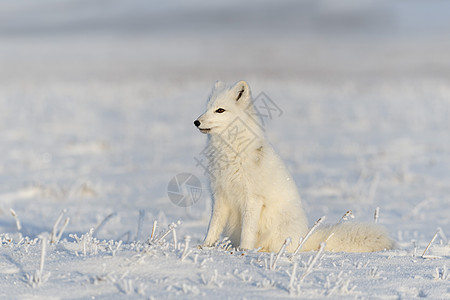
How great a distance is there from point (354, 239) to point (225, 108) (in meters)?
1.38

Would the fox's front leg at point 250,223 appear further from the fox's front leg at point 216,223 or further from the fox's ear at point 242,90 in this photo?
the fox's ear at point 242,90

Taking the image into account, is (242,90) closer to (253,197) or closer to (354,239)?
(253,197)

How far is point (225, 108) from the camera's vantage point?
4.22 meters

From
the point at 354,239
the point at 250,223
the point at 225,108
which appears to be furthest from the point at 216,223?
the point at 354,239

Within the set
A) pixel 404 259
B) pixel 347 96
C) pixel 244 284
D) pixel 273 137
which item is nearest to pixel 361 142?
pixel 273 137

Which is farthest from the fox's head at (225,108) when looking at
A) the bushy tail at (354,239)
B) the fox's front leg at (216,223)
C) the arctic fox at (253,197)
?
the bushy tail at (354,239)

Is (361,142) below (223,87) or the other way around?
below

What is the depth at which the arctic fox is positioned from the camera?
3879 mm

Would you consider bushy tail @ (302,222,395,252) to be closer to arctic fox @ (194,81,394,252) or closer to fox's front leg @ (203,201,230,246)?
arctic fox @ (194,81,394,252)

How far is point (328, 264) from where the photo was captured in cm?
328

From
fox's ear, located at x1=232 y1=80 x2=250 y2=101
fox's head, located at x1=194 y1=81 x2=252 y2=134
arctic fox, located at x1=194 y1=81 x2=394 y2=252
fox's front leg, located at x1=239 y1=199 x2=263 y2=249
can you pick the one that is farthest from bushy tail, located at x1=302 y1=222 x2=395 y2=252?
fox's ear, located at x1=232 y1=80 x2=250 y2=101

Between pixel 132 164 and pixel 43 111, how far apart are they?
663 centimetres

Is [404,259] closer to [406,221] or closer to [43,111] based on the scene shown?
[406,221]

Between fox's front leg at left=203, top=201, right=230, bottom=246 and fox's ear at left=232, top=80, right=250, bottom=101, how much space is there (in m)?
0.86
